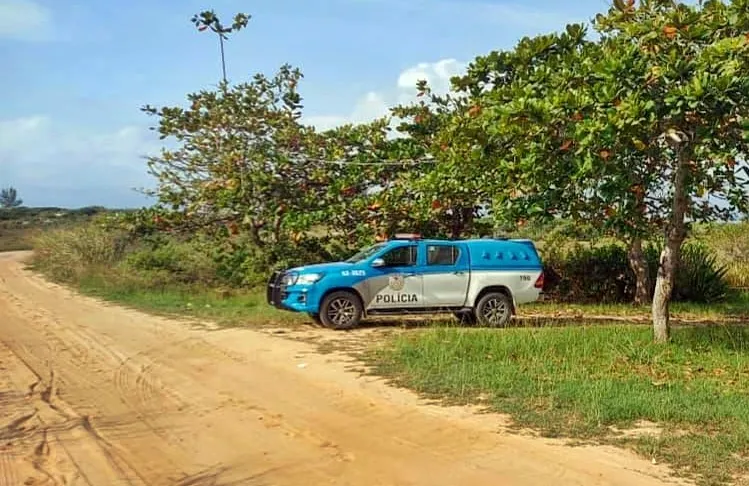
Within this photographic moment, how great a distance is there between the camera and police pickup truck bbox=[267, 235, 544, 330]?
1538 cm

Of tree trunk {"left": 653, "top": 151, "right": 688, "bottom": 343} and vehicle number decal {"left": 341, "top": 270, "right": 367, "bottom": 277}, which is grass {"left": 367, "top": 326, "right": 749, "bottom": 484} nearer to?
tree trunk {"left": 653, "top": 151, "right": 688, "bottom": 343}

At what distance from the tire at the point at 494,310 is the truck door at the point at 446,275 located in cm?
38

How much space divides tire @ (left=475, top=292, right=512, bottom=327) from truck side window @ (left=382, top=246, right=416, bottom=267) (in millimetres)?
1552

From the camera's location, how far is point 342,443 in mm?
7598

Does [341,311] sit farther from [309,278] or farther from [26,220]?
[26,220]

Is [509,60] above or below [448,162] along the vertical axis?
above

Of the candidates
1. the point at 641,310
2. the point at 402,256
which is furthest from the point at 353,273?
the point at 641,310

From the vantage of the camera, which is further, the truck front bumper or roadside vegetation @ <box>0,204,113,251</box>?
roadside vegetation @ <box>0,204,113,251</box>

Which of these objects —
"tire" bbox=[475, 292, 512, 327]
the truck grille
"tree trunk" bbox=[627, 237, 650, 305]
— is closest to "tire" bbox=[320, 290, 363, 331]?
the truck grille

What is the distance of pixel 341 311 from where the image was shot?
15.4m

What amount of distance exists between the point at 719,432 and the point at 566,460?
1.73 meters

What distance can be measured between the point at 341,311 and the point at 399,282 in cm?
122

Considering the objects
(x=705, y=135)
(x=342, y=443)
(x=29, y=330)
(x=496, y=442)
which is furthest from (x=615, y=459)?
(x=29, y=330)

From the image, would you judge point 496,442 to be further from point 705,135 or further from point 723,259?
point 723,259
